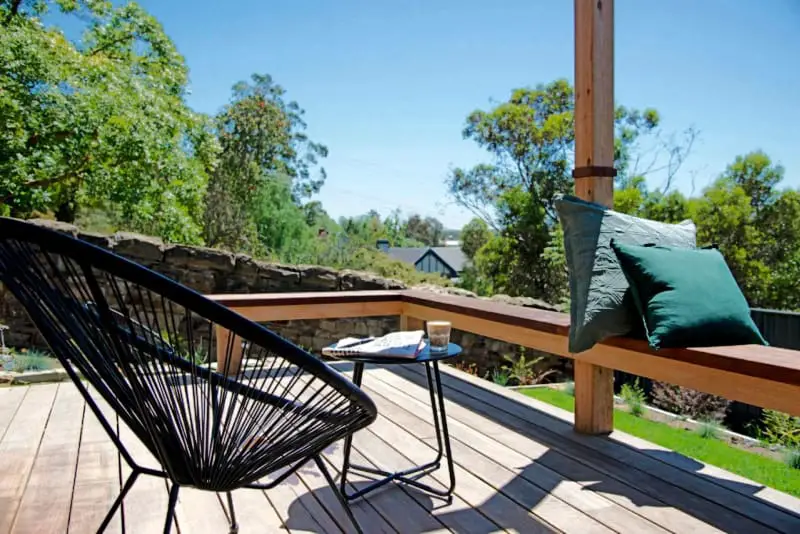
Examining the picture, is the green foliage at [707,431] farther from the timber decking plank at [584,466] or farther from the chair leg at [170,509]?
the chair leg at [170,509]

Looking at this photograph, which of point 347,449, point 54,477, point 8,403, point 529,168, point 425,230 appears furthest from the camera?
point 425,230

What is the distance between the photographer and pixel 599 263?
86.7 inches

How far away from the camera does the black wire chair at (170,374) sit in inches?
42.3

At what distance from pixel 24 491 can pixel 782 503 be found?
8.42 feet

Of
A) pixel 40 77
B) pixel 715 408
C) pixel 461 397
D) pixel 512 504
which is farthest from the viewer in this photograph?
pixel 40 77

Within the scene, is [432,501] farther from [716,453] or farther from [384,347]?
[716,453]

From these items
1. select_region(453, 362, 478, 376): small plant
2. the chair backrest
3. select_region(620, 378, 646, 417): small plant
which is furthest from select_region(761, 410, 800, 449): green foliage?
the chair backrest

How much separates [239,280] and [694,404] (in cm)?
424

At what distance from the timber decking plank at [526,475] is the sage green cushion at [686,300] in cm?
56

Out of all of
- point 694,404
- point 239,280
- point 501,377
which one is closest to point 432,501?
point 501,377

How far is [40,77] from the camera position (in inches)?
245

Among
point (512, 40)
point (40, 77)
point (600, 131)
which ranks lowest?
point (600, 131)

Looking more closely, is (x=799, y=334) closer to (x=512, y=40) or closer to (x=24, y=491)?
(x=24, y=491)

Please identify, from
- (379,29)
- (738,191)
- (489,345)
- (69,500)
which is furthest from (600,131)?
(738,191)
